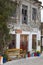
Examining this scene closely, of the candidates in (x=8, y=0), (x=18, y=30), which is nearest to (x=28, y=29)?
(x=18, y=30)

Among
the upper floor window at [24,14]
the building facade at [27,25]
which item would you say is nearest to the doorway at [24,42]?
the building facade at [27,25]

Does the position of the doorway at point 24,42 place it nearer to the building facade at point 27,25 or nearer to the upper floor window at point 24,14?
the building facade at point 27,25

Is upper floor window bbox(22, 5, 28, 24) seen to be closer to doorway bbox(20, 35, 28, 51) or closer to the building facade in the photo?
the building facade

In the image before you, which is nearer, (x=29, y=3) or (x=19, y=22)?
(x=19, y=22)

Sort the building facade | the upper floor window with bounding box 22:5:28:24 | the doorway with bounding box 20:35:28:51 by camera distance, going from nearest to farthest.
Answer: the building facade < the doorway with bounding box 20:35:28:51 < the upper floor window with bounding box 22:5:28:24

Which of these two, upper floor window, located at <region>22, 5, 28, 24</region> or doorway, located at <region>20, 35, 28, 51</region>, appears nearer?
doorway, located at <region>20, 35, 28, 51</region>

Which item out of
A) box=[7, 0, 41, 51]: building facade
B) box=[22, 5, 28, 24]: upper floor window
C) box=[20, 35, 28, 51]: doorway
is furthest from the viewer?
box=[22, 5, 28, 24]: upper floor window

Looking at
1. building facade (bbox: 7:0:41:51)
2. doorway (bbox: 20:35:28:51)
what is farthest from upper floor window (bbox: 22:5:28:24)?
doorway (bbox: 20:35:28:51)

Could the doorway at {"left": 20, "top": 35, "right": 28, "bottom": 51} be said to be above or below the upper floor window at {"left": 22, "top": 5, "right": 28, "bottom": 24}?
below

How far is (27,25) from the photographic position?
28828mm

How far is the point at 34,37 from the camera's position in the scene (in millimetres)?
30609

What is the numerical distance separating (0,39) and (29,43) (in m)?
10.7

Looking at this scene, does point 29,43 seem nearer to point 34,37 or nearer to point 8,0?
point 34,37

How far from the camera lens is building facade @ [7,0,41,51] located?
26.5 m
